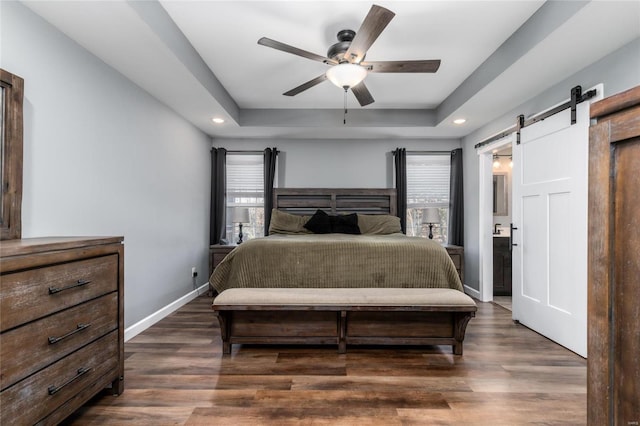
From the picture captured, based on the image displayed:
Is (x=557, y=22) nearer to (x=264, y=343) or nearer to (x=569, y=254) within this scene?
(x=569, y=254)

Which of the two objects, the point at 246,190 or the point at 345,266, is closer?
the point at 345,266

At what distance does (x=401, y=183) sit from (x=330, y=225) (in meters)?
1.39

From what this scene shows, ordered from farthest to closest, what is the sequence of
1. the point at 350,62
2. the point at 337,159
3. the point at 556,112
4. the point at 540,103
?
1. the point at 337,159
2. the point at 540,103
3. the point at 556,112
4. the point at 350,62

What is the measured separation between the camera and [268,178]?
4965 mm

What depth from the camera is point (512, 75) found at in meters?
2.79

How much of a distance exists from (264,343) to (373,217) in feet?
8.40

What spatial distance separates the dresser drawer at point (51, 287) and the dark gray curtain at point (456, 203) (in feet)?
14.4

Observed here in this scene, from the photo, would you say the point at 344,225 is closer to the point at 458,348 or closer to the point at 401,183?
the point at 401,183

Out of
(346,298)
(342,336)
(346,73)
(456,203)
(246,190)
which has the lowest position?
(342,336)

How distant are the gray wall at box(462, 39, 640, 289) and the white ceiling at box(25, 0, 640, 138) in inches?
3.3

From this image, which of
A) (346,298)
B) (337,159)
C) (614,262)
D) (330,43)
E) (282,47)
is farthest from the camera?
(337,159)

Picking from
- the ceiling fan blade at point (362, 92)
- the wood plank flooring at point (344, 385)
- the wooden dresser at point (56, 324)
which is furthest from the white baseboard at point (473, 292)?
the wooden dresser at point (56, 324)

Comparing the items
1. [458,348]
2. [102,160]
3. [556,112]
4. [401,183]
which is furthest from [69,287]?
[401,183]

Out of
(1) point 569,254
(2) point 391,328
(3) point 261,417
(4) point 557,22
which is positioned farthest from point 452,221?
(3) point 261,417
